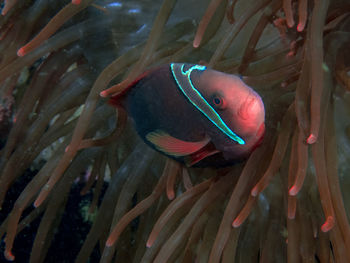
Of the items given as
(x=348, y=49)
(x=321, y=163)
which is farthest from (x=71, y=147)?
(x=348, y=49)

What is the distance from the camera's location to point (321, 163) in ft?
3.71

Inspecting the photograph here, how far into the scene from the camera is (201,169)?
5.13 feet

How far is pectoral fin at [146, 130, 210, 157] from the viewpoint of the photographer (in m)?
1.11

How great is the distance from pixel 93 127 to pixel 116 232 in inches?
24.8

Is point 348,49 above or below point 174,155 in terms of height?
below

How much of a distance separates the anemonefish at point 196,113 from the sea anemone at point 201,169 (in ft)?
0.52

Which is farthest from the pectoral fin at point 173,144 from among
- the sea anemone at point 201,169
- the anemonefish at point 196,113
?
the sea anemone at point 201,169

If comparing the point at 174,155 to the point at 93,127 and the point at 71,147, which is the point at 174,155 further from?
the point at 93,127

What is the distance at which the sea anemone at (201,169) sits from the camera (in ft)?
3.95

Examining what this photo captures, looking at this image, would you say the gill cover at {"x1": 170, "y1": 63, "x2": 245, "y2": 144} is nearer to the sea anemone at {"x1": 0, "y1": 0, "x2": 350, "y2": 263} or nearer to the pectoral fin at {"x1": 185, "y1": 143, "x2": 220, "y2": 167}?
the pectoral fin at {"x1": 185, "y1": 143, "x2": 220, "y2": 167}

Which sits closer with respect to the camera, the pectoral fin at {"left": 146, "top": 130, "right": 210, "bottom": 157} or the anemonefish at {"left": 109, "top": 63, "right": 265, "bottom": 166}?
the anemonefish at {"left": 109, "top": 63, "right": 265, "bottom": 166}

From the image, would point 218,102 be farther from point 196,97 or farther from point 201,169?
point 201,169

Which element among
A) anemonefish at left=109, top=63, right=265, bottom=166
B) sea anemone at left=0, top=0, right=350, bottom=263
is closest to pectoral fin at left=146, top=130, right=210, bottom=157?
anemonefish at left=109, top=63, right=265, bottom=166

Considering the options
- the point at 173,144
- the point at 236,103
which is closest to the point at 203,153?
the point at 173,144
